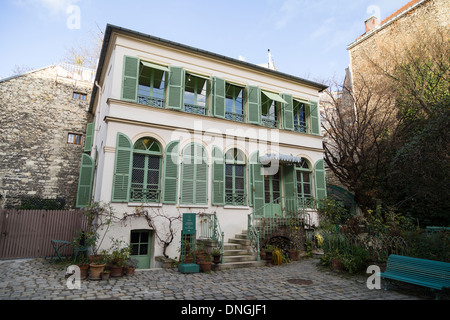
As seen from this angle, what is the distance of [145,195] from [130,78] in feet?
13.4

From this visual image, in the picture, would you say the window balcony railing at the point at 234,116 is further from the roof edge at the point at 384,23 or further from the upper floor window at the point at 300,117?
the roof edge at the point at 384,23

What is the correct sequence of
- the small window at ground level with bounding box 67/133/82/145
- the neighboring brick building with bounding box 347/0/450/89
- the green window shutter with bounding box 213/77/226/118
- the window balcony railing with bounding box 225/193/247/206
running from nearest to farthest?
the window balcony railing with bounding box 225/193/247/206, the green window shutter with bounding box 213/77/226/118, the neighboring brick building with bounding box 347/0/450/89, the small window at ground level with bounding box 67/133/82/145

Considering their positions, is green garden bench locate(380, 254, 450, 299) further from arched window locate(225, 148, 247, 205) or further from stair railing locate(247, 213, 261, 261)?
arched window locate(225, 148, 247, 205)

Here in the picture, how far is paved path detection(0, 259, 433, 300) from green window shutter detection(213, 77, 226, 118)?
19.3ft

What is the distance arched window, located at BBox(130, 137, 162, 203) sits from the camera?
348 inches

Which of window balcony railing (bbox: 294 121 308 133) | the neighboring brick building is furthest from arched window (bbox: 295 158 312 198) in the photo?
the neighboring brick building

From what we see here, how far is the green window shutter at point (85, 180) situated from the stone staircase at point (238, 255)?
529cm

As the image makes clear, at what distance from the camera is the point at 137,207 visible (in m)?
8.59

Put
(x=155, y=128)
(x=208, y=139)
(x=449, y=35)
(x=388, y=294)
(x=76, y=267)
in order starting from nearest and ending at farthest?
(x=388, y=294)
(x=76, y=267)
(x=155, y=128)
(x=208, y=139)
(x=449, y=35)

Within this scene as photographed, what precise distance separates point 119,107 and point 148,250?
4830mm

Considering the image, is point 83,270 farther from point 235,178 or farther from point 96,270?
point 235,178

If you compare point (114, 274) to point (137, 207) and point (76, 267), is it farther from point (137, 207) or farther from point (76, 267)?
point (137, 207)

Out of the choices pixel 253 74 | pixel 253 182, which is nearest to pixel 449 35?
pixel 253 74

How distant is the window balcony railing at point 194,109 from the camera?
408 inches
